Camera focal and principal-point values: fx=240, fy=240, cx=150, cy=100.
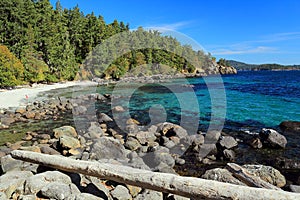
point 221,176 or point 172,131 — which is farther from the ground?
point 221,176

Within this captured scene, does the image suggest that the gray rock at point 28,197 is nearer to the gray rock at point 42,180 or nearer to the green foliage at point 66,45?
the gray rock at point 42,180

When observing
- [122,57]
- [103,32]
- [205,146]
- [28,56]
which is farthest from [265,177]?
[103,32]

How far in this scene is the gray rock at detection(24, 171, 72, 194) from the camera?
237 inches

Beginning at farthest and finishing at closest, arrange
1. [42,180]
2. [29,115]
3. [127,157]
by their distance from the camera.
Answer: [29,115] < [127,157] < [42,180]

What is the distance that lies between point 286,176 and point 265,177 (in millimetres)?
1719

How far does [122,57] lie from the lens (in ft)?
239

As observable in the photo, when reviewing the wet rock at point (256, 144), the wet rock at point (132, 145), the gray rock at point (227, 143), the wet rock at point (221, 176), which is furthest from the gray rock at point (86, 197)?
the wet rock at point (256, 144)

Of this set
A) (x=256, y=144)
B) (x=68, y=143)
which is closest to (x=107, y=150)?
(x=68, y=143)

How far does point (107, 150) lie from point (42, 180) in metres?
4.47

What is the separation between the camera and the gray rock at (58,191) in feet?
18.9

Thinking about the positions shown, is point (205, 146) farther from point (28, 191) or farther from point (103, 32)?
point (103, 32)

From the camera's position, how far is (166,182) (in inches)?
211

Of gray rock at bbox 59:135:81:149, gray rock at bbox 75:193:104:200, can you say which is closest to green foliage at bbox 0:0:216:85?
gray rock at bbox 59:135:81:149

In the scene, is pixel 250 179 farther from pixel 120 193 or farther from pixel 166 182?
pixel 120 193
